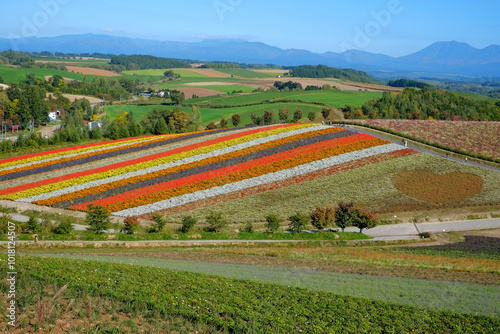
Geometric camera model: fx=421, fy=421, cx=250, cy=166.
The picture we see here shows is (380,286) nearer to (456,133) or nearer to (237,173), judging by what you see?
(237,173)

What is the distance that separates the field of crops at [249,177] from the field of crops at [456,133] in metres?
6.07

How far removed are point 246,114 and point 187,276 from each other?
78472 millimetres

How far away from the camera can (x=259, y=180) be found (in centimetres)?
4191

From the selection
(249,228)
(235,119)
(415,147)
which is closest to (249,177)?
(249,228)

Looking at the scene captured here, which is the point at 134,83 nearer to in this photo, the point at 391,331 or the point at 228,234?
the point at 228,234

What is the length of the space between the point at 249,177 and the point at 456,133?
29190 mm

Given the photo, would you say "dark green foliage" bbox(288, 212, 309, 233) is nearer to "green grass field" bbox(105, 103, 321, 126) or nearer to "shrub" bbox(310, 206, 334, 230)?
"shrub" bbox(310, 206, 334, 230)

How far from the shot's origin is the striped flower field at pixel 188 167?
128 ft

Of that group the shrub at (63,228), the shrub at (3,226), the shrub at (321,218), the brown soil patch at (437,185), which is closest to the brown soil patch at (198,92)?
the brown soil patch at (437,185)

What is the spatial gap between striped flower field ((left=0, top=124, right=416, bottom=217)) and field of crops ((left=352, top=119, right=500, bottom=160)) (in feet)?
22.2

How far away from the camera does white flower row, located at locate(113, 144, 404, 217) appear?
121 ft

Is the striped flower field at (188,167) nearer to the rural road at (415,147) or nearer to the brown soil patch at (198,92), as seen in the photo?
the rural road at (415,147)

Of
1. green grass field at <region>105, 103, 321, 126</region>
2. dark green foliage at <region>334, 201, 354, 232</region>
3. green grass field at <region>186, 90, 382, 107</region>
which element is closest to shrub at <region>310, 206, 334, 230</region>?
dark green foliage at <region>334, 201, 354, 232</region>

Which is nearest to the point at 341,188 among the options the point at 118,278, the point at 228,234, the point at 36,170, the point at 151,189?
the point at 228,234
